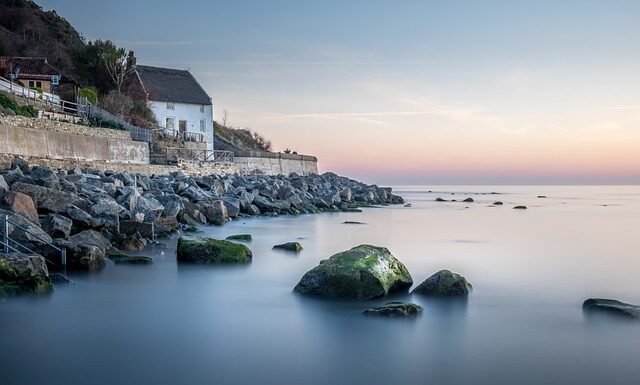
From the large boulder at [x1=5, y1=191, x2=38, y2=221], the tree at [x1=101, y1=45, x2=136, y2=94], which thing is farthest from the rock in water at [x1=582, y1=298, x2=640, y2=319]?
the tree at [x1=101, y1=45, x2=136, y2=94]

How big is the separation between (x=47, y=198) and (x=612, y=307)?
10.2 metres

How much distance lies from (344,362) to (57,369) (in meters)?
2.67

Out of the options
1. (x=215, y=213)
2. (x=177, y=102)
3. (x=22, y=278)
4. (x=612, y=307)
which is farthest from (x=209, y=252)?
(x=177, y=102)

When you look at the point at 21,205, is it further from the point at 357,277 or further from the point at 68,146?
the point at 68,146

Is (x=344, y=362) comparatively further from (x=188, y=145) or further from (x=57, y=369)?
(x=188, y=145)

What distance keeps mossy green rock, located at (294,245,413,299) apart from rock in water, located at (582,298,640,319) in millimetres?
2518

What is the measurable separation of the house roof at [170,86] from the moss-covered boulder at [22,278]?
3774cm

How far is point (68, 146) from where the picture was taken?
24.3m

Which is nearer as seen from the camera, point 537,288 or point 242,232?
point 537,288

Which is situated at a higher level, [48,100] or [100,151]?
[48,100]

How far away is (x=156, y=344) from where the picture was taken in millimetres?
6457

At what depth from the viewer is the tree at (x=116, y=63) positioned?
42969 millimetres

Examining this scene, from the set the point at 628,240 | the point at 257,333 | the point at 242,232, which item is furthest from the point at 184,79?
the point at 257,333

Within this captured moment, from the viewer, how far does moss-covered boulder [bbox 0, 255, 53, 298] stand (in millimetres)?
7891
